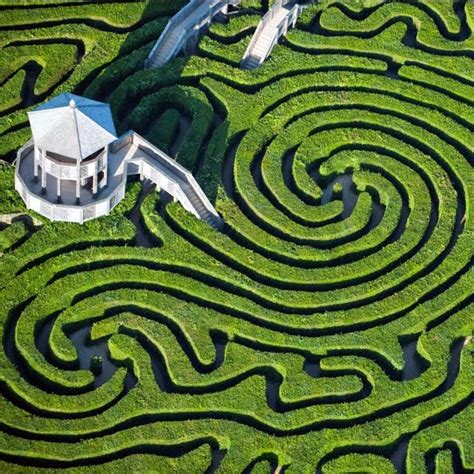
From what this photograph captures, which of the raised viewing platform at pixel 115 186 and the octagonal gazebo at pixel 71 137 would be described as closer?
the octagonal gazebo at pixel 71 137

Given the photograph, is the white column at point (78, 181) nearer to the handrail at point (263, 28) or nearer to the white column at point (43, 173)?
the white column at point (43, 173)

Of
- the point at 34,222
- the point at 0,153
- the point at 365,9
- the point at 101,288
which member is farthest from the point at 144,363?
the point at 365,9

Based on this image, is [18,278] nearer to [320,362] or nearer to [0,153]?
[0,153]

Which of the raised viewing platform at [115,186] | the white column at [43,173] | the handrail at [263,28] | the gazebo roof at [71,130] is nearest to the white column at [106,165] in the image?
the raised viewing platform at [115,186]

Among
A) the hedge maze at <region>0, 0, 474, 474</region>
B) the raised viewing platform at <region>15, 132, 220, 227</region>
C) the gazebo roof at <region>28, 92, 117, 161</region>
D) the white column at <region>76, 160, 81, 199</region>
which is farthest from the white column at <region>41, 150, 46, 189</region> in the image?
the hedge maze at <region>0, 0, 474, 474</region>

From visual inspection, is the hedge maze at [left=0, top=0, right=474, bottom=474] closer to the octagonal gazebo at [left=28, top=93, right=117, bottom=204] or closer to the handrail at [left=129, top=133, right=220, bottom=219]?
the handrail at [left=129, top=133, right=220, bottom=219]

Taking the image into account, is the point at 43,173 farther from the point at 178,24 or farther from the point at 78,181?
the point at 178,24

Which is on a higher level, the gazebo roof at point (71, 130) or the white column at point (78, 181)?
the gazebo roof at point (71, 130)
